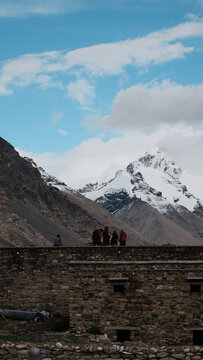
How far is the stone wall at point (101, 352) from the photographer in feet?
41.0

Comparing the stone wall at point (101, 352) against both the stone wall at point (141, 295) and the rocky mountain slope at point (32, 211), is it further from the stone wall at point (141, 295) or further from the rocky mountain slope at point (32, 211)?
the rocky mountain slope at point (32, 211)

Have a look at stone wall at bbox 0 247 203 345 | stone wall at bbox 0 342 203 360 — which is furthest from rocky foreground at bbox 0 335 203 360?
stone wall at bbox 0 247 203 345

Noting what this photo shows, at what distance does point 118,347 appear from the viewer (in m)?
12.8

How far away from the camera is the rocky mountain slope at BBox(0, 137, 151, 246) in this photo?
106500mm

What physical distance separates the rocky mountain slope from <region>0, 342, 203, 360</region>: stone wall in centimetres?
8324

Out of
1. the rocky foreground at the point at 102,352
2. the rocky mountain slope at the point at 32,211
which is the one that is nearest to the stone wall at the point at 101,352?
the rocky foreground at the point at 102,352

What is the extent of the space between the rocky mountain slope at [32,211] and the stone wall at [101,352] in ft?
273

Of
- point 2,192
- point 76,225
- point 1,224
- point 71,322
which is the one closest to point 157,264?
point 71,322

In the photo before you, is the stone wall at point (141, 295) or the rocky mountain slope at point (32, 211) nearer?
the stone wall at point (141, 295)

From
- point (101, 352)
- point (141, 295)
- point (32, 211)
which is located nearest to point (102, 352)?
point (101, 352)

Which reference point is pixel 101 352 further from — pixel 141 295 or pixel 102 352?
pixel 141 295

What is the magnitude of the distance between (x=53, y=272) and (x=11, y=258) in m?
1.80

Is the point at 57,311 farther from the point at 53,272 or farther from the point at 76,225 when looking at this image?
the point at 76,225

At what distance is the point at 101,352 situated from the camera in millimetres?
12828
